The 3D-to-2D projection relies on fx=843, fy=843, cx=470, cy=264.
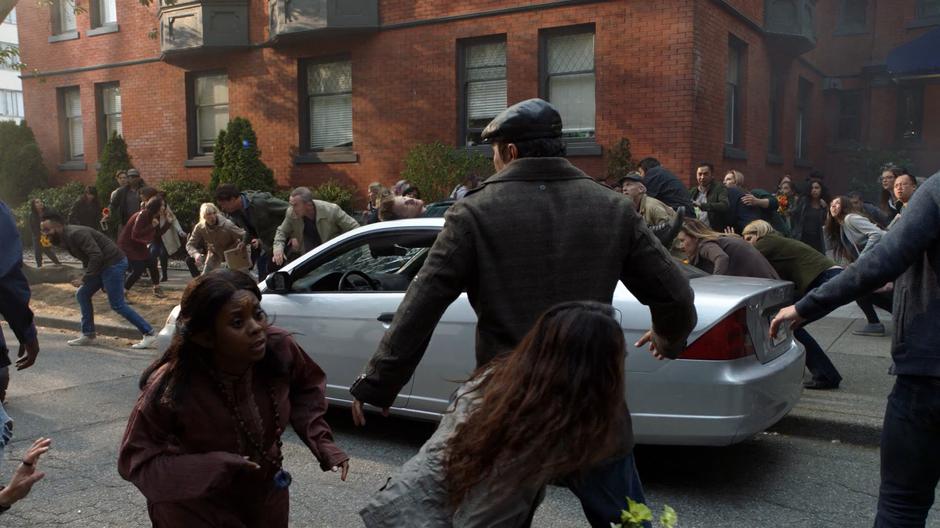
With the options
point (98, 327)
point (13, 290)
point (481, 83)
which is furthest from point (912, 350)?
point (481, 83)

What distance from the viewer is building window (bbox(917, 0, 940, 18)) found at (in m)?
21.1

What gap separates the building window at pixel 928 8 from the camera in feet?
69.4

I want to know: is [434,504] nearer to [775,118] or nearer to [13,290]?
[13,290]

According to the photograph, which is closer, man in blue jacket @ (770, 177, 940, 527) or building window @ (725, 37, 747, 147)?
man in blue jacket @ (770, 177, 940, 527)

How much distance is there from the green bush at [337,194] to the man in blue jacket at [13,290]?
10497mm

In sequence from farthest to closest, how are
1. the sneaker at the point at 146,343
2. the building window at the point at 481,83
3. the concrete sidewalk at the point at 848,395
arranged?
1. the building window at the point at 481,83
2. the sneaker at the point at 146,343
3. the concrete sidewalk at the point at 848,395

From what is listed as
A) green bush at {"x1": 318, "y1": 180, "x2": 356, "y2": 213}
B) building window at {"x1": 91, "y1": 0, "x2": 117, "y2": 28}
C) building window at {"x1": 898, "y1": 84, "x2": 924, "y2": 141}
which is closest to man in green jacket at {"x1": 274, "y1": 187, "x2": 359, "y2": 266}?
green bush at {"x1": 318, "y1": 180, "x2": 356, "y2": 213}

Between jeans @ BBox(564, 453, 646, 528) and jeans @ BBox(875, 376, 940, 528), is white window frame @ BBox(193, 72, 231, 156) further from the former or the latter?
jeans @ BBox(875, 376, 940, 528)

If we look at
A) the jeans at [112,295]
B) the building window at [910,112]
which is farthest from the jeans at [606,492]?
the building window at [910,112]

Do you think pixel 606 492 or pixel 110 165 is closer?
pixel 606 492

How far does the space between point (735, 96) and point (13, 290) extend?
12879 millimetres

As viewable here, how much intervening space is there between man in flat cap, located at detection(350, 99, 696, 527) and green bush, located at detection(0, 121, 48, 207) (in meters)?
21.1

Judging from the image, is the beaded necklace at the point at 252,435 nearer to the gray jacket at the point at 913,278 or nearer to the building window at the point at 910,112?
the gray jacket at the point at 913,278

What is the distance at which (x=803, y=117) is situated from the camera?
19.9m
